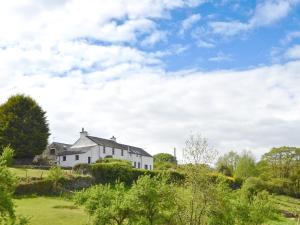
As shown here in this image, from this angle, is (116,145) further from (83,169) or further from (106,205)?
(106,205)

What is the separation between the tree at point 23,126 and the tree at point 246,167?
148 feet

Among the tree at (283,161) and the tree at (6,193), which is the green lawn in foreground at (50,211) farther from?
the tree at (283,161)

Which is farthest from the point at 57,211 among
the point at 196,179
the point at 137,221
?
the point at 196,179

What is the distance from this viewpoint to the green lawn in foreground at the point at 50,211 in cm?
4875

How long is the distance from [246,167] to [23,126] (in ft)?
168

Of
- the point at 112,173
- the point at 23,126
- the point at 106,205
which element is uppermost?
the point at 23,126

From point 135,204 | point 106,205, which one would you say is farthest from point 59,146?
point 135,204

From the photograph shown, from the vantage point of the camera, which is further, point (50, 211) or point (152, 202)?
point (50, 211)

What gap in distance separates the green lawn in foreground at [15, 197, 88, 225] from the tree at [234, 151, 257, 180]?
192ft

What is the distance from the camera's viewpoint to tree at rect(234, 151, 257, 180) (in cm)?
11312

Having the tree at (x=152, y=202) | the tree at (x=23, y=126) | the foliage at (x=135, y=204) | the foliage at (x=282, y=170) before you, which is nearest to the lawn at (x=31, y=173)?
the tree at (x=23, y=126)

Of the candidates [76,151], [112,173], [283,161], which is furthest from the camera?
[283,161]

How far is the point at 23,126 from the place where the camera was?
89.1 meters

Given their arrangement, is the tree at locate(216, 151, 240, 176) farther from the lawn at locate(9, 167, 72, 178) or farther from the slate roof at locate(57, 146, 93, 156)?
the lawn at locate(9, 167, 72, 178)
